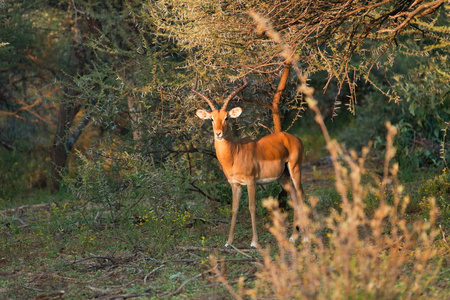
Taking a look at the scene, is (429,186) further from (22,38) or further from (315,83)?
(315,83)

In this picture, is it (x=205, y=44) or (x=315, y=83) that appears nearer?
(x=205, y=44)

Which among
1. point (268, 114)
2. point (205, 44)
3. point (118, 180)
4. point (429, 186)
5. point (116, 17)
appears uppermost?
point (116, 17)

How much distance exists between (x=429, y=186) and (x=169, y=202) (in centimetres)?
403

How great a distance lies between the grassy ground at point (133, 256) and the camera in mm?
5434

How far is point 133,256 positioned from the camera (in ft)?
21.6

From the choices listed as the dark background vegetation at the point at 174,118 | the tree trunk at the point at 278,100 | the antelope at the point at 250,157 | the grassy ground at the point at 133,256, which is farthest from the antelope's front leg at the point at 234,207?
the tree trunk at the point at 278,100

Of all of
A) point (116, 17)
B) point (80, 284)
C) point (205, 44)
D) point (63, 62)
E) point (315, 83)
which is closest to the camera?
point (80, 284)

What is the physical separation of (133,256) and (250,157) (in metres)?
1.71

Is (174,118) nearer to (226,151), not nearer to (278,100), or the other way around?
(278,100)

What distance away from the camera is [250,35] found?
6715 millimetres

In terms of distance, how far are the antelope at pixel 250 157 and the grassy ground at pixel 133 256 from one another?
2.09 ft

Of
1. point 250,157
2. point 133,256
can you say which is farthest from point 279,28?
point 133,256

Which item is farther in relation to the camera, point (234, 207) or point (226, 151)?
point (234, 207)

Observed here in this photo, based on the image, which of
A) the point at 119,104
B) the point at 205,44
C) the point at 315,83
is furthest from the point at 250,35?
the point at 315,83
